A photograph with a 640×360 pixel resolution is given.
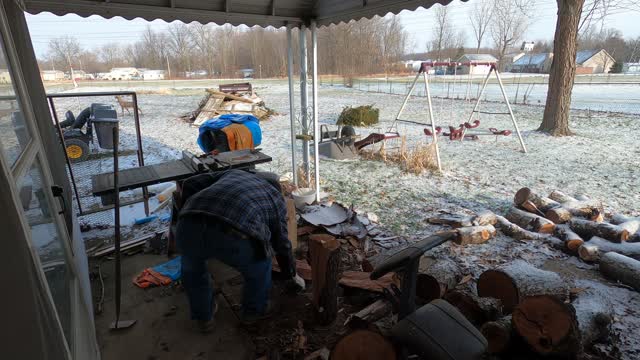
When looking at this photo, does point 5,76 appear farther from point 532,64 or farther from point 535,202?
point 532,64

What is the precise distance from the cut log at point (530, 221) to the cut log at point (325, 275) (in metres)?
3.11

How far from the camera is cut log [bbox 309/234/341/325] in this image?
2535mm

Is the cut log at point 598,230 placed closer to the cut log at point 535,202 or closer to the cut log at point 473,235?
the cut log at point 535,202

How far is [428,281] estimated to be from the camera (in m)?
2.71

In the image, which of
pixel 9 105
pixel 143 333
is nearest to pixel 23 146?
pixel 9 105

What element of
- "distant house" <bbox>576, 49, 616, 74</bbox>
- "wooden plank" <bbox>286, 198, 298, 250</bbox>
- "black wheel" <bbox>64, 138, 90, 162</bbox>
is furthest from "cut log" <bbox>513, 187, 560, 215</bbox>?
"distant house" <bbox>576, 49, 616, 74</bbox>

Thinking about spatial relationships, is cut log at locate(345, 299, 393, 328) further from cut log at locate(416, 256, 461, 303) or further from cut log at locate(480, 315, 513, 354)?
cut log at locate(480, 315, 513, 354)

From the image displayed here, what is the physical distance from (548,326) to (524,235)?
2.60 metres

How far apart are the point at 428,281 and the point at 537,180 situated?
191 inches

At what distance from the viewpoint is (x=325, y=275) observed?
258cm

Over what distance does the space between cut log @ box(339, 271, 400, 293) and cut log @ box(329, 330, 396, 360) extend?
0.97m

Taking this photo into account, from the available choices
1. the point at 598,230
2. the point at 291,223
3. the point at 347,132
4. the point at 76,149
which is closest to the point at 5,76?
the point at 291,223

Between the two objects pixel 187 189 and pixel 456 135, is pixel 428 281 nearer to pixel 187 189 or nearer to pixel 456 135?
pixel 187 189

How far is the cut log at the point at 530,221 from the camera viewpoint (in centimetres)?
422
